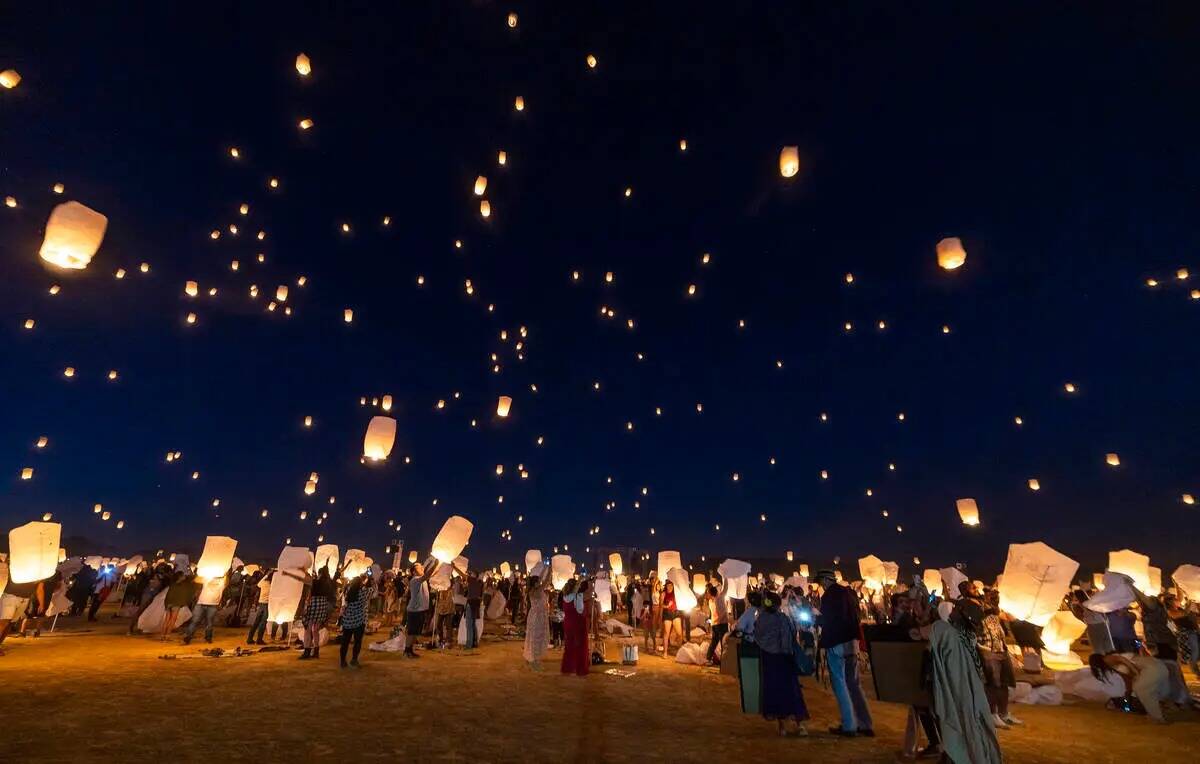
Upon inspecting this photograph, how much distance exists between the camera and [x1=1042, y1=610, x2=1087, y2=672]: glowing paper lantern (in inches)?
491

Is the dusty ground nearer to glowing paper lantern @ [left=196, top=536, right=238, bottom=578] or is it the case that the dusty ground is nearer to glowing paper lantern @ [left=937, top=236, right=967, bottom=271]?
glowing paper lantern @ [left=196, top=536, right=238, bottom=578]

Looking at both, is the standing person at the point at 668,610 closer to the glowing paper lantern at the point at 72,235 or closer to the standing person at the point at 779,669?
the standing person at the point at 779,669

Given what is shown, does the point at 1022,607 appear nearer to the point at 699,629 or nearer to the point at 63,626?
the point at 699,629

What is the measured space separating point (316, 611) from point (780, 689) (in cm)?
894

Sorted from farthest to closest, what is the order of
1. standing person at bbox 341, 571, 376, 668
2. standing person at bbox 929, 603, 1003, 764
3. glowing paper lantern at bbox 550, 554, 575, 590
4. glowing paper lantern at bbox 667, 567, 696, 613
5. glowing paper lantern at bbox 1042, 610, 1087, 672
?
1. glowing paper lantern at bbox 550, 554, 575, 590
2. glowing paper lantern at bbox 667, 567, 696, 613
3. glowing paper lantern at bbox 1042, 610, 1087, 672
4. standing person at bbox 341, 571, 376, 668
5. standing person at bbox 929, 603, 1003, 764

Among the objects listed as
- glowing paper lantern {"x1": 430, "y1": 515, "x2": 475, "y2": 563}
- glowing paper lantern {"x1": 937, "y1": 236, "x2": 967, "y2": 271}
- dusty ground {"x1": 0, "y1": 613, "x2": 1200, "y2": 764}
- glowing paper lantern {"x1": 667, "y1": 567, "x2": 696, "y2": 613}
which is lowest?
dusty ground {"x1": 0, "y1": 613, "x2": 1200, "y2": 764}

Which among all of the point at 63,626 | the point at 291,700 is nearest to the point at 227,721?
the point at 291,700

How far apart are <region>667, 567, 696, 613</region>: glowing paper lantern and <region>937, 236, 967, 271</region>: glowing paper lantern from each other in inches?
365

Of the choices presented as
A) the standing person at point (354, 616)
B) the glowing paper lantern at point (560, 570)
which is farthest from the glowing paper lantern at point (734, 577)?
the standing person at point (354, 616)

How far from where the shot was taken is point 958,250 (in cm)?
984

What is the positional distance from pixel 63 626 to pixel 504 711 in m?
15.7

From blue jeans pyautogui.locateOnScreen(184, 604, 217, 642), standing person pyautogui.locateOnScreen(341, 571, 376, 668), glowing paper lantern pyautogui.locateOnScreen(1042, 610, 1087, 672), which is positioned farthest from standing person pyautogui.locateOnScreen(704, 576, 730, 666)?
blue jeans pyautogui.locateOnScreen(184, 604, 217, 642)

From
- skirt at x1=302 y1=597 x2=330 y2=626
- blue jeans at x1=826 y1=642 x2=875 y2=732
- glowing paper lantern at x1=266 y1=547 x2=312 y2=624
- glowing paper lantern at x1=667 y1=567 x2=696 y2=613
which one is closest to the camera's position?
blue jeans at x1=826 y1=642 x2=875 y2=732

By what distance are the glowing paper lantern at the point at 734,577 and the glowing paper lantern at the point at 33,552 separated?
13993 millimetres
